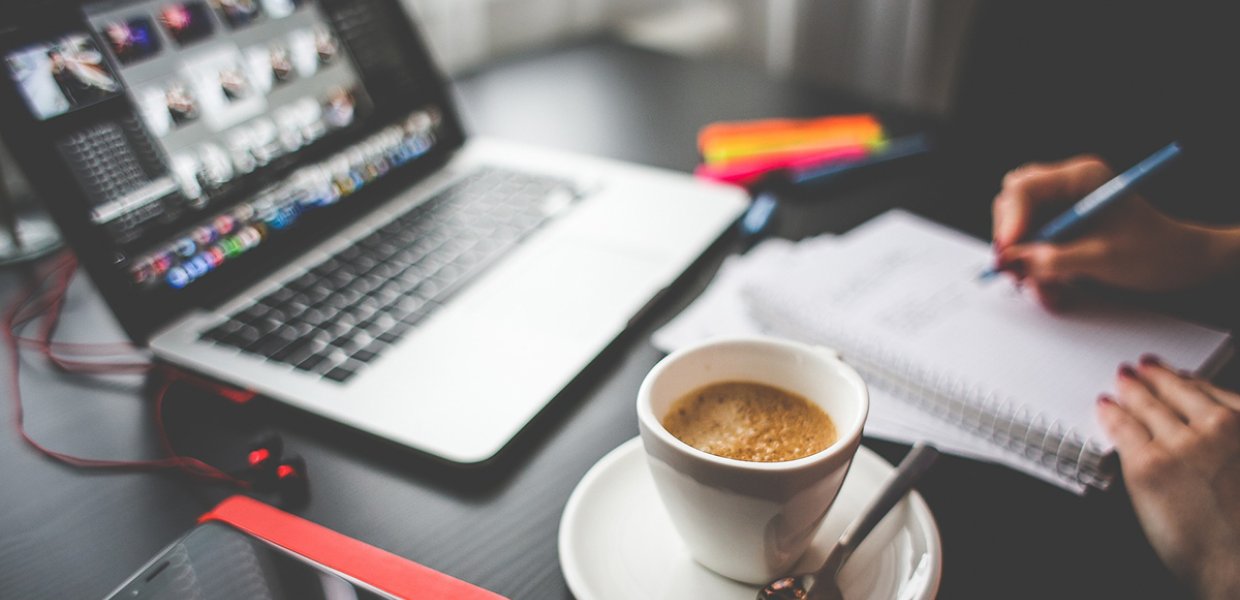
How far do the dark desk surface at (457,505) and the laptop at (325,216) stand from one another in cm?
2

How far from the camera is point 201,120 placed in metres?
0.67

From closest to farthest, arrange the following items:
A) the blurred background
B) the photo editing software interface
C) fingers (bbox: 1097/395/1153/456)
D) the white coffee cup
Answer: the white coffee cup < fingers (bbox: 1097/395/1153/456) < the photo editing software interface < the blurred background

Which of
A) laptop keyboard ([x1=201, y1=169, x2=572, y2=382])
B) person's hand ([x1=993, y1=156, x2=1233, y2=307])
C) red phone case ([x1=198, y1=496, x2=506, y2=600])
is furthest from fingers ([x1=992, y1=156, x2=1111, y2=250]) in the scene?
red phone case ([x1=198, y1=496, x2=506, y2=600])

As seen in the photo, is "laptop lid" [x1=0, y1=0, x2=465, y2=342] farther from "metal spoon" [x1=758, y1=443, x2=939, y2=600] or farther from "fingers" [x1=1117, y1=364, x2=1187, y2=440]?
"fingers" [x1=1117, y1=364, x2=1187, y2=440]

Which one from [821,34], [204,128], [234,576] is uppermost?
[204,128]

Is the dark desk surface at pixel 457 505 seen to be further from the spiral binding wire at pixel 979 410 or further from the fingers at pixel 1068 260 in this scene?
the fingers at pixel 1068 260

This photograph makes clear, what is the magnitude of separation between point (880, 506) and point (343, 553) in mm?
304

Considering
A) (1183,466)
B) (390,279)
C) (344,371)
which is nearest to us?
(1183,466)

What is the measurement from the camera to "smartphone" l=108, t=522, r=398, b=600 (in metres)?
0.41

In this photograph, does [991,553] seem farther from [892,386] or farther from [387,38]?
[387,38]

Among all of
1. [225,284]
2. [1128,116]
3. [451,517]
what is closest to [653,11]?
[1128,116]

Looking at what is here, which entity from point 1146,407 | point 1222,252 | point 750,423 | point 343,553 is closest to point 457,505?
point 343,553

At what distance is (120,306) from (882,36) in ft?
5.17

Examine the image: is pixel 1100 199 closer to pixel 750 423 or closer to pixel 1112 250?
pixel 1112 250
